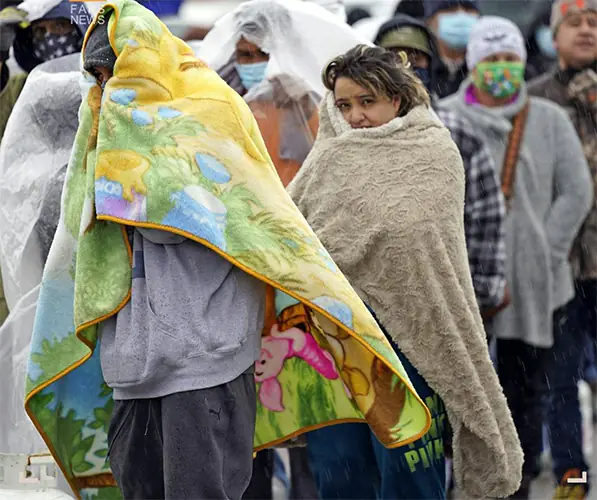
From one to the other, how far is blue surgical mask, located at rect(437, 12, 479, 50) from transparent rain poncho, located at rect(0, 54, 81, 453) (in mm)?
3973

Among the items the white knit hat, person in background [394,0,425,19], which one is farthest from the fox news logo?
person in background [394,0,425,19]

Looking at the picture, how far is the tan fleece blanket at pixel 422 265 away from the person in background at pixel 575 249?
5.87 feet

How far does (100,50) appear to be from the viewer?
5.50 metres

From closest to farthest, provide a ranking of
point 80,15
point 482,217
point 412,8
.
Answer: point 80,15
point 482,217
point 412,8

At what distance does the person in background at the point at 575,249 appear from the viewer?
844 centimetres

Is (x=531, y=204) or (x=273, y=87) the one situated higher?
(x=273, y=87)

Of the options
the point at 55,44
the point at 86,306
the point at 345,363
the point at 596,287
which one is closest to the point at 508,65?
the point at 596,287

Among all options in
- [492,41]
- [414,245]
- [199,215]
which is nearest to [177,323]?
[199,215]

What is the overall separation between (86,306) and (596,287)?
4.13m

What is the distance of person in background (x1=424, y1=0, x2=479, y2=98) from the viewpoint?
1027 centimetres

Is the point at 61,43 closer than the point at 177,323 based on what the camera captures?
No

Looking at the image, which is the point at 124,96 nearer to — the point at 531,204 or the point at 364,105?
the point at 364,105

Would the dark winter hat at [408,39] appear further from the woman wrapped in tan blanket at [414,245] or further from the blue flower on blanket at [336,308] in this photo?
the blue flower on blanket at [336,308]

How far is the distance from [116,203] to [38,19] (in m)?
2.46
